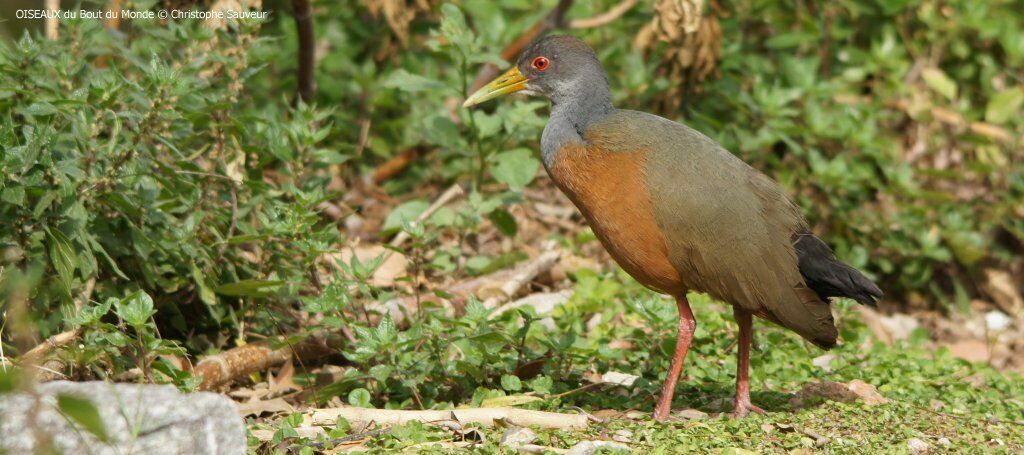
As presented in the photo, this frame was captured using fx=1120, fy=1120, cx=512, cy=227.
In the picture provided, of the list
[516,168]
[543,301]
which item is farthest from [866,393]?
[516,168]

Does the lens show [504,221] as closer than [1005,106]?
Yes

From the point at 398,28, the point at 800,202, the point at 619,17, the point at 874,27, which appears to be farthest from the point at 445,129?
the point at 874,27

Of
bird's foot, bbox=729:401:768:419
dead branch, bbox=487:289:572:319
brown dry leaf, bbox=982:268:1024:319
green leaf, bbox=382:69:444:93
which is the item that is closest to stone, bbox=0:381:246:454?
bird's foot, bbox=729:401:768:419

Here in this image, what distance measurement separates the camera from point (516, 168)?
631 cm

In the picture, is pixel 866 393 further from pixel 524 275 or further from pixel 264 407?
pixel 264 407

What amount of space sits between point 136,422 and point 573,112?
2560 millimetres

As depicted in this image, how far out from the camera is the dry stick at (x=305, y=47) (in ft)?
21.0

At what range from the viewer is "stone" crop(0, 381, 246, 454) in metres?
3.23

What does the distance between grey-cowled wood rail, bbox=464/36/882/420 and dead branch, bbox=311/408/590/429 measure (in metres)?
0.42

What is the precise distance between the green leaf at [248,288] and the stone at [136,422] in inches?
55.6

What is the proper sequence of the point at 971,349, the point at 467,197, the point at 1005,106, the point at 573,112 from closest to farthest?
1. the point at 573,112
2. the point at 467,197
3. the point at 971,349
4. the point at 1005,106

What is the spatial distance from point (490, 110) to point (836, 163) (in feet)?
7.73

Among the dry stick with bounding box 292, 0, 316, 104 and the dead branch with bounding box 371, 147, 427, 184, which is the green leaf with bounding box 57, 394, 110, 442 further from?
the dead branch with bounding box 371, 147, 427, 184

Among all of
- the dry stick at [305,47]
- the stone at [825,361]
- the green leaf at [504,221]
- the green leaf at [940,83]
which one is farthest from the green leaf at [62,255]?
the green leaf at [940,83]
